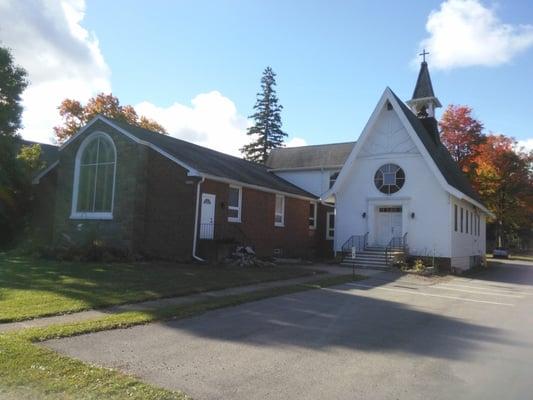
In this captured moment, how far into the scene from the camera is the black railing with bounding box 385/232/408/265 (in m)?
22.8

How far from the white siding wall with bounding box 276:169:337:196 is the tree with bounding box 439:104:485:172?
2641 cm

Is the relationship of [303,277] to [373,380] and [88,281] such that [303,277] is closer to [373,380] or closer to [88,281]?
[88,281]

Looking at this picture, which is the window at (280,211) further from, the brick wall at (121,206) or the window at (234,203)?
the brick wall at (121,206)

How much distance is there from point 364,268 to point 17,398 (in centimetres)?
1828

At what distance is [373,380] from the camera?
5770 millimetres

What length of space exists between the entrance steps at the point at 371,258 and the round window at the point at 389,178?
3064 mm

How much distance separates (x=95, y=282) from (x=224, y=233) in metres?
9.10

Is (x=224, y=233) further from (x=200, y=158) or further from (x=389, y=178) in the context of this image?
(x=389, y=178)

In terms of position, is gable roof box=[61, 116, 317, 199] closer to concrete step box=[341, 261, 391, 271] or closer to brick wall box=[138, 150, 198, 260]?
brick wall box=[138, 150, 198, 260]

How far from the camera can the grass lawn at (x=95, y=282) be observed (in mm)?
9406

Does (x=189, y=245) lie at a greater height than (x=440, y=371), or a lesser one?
greater

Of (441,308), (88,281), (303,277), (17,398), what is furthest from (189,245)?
(17,398)

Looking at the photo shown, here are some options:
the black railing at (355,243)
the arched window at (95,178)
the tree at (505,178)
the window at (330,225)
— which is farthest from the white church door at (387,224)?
the tree at (505,178)

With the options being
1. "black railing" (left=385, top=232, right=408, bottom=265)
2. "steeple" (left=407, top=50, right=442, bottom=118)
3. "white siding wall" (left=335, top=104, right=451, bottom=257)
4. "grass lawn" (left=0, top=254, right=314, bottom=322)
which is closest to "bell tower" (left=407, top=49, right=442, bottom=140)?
"steeple" (left=407, top=50, right=442, bottom=118)
